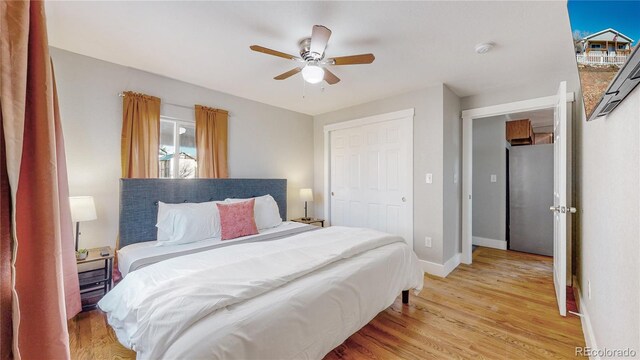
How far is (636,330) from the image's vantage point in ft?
3.18

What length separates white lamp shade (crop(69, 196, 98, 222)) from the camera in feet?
7.20

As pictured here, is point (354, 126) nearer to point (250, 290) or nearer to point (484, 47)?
point (484, 47)

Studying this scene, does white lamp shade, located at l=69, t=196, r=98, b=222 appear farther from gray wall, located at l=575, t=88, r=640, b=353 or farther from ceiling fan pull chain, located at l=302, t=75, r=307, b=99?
gray wall, located at l=575, t=88, r=640, b=353

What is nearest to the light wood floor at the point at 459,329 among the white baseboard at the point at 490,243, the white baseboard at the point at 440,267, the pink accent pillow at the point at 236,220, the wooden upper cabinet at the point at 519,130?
the white baseboard at the point at 440,267

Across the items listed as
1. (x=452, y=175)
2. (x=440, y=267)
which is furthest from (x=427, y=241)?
(x=452, y=175)

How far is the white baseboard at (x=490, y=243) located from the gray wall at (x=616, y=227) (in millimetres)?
2849

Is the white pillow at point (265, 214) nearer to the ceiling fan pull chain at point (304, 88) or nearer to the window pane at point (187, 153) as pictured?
the window pane at point (187, 153)

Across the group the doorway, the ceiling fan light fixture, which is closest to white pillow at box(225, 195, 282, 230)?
the ceiling fan light fixture

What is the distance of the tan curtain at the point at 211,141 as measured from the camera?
3311mm

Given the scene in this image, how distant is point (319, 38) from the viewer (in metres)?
1.84

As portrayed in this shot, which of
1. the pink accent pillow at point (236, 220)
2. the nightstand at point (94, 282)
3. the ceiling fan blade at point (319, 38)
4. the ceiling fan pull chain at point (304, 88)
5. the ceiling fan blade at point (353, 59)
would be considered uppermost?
the ceiling fan pull chain at point (304, 88)

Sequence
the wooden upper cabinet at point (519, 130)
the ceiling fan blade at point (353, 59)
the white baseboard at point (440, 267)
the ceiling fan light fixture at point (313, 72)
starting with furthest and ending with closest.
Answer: the wooden upper cabinet at point (519, 130) → the white baseboard at point (440, 267) → the ceiling fan light fixture at point (313, 72) → the ceiling fan blade at point (353, 59)

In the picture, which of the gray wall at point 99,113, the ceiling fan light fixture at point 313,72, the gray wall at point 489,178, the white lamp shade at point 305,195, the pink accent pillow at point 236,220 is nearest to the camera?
the ceiling fan light fixture at point 313,72

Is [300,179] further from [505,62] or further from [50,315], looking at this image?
[50,315]
